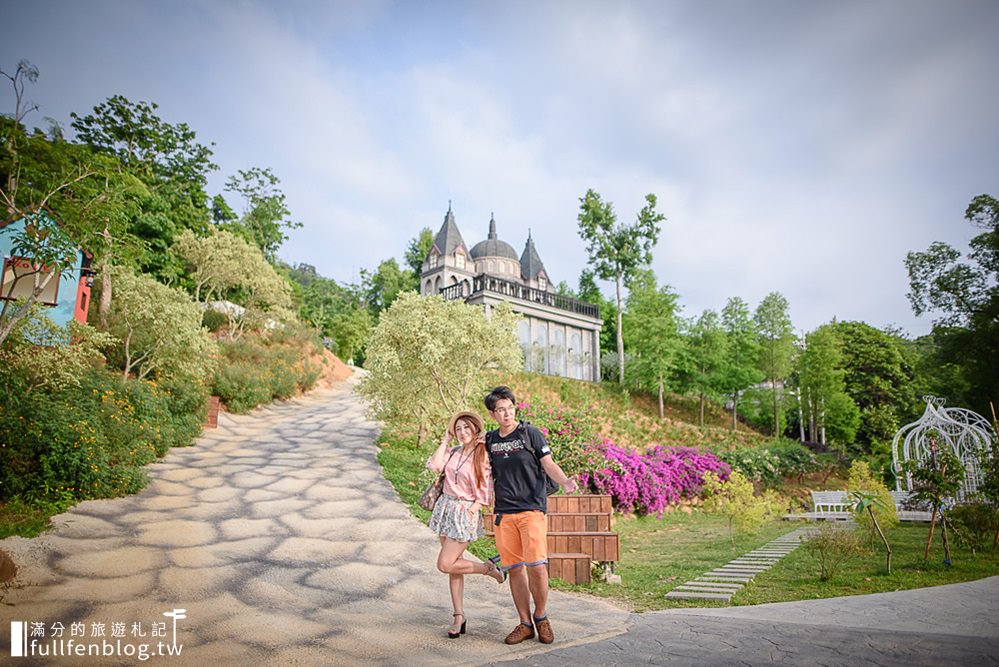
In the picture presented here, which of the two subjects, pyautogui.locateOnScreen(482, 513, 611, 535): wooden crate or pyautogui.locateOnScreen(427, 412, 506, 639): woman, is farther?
pyautogui.locateOnScreen(482, 513, 611, 535): wooden crate

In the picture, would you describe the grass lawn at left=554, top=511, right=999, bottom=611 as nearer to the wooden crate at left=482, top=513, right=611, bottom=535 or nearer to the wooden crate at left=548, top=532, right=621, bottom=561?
the wooden crate at left=548, top=532, right=621, bottom=561

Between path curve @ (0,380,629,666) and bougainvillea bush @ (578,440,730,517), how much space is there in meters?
4.17

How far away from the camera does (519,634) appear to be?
3357 mm

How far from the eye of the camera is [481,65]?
26.6 ft

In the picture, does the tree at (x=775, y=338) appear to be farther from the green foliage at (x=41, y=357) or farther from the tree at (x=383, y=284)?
the green foliage at (x=41, y=357)

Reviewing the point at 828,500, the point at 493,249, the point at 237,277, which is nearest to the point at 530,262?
the point at 493,249

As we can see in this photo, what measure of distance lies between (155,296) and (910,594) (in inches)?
482

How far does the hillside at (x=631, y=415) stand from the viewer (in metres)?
18.6

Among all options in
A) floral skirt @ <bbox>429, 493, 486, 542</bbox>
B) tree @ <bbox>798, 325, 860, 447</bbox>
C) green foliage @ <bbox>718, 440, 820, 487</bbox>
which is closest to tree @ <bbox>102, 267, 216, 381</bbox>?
floral skirt @ <bbox>429, 493, 486, 542</bbox>

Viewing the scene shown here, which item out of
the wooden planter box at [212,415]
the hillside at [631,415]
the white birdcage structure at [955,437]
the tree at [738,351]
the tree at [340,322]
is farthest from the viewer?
the tree at [340,322]

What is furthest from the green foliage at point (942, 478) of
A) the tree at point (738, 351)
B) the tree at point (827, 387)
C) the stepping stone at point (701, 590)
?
the tree at point (827, 387)

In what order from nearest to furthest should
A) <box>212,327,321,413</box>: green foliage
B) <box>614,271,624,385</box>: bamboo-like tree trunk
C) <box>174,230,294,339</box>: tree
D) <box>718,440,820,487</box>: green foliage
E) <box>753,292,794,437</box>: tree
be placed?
1. <box>212,327,321,413</box>: green foliage
2. <box>718,440,820,487</box>: green foliage
3. <box>174,230,294,339</box>: tree
4. <box>753,292,794,437</box>: tree
5. <box>614,271,624,385</box>: bamboo-like tree trunk

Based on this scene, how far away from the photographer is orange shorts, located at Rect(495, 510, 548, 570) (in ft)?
11.3

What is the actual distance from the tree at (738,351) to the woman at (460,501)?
21.4 m
